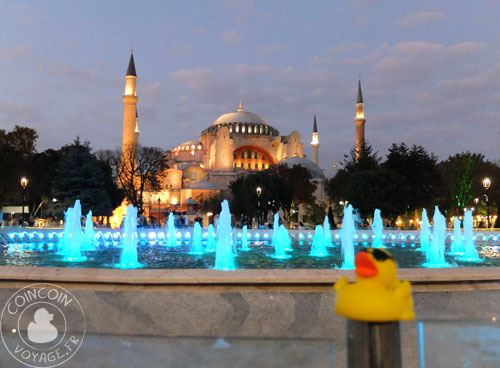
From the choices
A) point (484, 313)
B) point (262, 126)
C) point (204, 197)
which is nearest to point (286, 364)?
point (484, 313)

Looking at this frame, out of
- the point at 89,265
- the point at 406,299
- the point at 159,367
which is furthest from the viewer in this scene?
the point at 89,265

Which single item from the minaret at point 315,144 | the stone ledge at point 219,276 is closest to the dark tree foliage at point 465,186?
the stone ledge at point 219,276

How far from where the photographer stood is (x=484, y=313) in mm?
3332

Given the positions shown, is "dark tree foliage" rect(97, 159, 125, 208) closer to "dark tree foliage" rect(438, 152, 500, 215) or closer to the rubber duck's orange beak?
"dark tree foliage" rect(438, 152, 500, 215)

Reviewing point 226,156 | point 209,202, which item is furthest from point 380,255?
point 226,156

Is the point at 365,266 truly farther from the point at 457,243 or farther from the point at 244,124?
the point at 244,124

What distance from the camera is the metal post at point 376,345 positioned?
76.7 inches

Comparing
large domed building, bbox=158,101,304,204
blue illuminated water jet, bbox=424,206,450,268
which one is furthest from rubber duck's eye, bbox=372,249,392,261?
large domed building, bbox=158,101,304,204

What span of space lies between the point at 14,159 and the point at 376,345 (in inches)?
1270

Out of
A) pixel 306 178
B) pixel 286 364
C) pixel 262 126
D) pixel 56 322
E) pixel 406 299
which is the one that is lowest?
pixel 286 364

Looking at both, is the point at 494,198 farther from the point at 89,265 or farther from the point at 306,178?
the point at 89,265

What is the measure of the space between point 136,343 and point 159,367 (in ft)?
1.04
